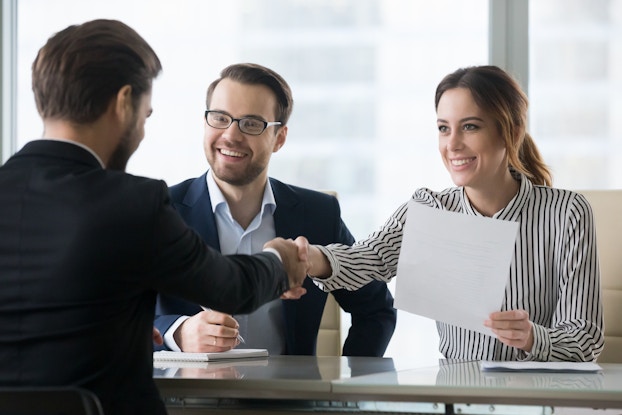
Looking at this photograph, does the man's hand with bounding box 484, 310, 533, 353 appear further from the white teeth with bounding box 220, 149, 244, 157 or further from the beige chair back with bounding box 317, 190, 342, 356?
the white teeth with bounding box 220, 149, 244, 157

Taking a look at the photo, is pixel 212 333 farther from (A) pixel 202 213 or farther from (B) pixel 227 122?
(B) pixel 227 122

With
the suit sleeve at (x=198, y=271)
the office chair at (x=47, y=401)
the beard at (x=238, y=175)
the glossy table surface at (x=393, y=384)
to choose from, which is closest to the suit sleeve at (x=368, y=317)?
the beard at (x=238, y=175)

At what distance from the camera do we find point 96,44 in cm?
165

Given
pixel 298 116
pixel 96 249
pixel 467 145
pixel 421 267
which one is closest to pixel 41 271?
pixel 96 249

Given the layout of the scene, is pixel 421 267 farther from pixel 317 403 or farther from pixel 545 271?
pixel 317 403

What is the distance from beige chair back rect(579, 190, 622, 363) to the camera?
280 cm

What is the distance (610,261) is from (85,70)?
1.82 m

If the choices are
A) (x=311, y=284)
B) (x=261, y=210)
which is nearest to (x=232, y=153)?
(x=261, y=210)

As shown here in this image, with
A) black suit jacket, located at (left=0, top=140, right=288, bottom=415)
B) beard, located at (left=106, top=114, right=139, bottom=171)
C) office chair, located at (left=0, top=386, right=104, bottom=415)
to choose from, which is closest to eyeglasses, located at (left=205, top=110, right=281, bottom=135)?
beard, located at (left=106, top=114, right=139, bottom=171)

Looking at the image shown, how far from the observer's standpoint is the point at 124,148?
68.2 inches

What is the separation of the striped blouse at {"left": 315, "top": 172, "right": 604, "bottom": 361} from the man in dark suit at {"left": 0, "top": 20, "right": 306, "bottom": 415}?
940 mm

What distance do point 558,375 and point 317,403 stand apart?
1.66ft

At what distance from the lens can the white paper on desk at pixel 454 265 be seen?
2146 mm

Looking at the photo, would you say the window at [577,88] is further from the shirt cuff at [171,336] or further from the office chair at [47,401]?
the office chair at [47,401]
